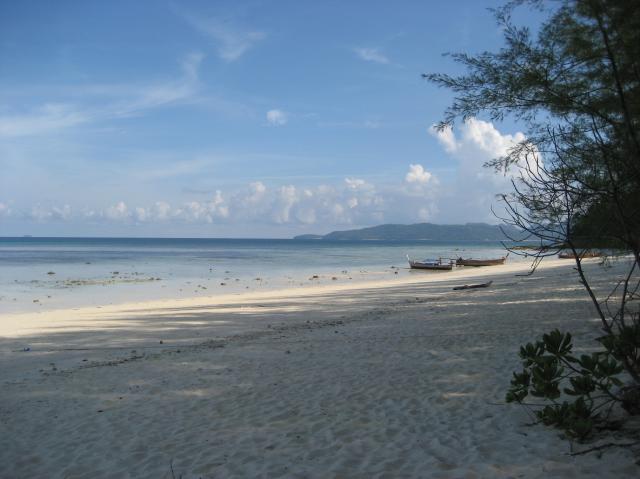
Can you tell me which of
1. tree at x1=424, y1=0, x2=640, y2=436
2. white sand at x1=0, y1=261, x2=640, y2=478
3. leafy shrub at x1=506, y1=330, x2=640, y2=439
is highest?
tree at x1=424, y1=0, x2=640, y2=436

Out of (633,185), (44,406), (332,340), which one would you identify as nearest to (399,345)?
(332,340)

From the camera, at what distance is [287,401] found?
6.32 meters

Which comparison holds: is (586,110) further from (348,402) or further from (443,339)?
(443,339)

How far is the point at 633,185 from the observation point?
569cm

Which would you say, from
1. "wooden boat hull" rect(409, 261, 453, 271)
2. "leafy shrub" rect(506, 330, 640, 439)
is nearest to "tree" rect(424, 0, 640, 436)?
"leafy shrub" rect(506, 330, 640, 439)

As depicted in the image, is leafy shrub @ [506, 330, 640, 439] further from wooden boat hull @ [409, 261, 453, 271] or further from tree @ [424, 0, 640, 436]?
wooden boat hull @ [409, 261, 453, 271]

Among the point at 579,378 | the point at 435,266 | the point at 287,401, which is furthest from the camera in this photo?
the point at 435,266

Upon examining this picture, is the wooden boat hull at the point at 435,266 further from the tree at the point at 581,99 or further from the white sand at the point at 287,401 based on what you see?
the tree at the point at 581,99

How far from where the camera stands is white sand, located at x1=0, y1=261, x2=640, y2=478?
442 centimetres

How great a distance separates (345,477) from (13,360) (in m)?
8.63

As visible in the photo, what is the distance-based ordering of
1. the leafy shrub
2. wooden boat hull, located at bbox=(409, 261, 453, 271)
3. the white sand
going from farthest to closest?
1. wooden boat hull, located at bbox=(409, 261, 453, 271)
2. the white sand
3. the leafy shrub

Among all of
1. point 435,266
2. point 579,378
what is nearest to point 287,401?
point 579,378

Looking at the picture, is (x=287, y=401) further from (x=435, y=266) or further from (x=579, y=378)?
(x=435, y=266)

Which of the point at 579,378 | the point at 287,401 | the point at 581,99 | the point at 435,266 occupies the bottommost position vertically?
the point at 287,401
